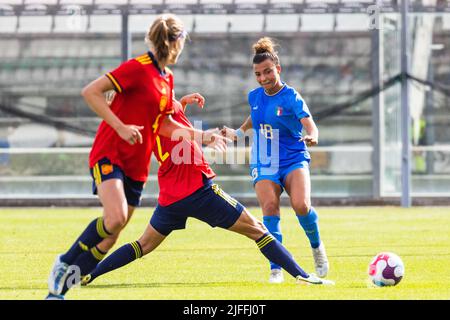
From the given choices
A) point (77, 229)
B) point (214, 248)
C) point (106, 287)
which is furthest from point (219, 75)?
point (106, 287)

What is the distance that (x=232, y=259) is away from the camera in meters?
12.0

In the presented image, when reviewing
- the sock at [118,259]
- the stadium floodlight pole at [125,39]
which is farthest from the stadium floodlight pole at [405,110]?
the sock at [118,259]

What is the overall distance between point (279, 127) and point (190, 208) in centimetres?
153

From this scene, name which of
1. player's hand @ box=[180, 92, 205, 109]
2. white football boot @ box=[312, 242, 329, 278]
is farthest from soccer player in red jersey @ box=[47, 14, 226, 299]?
white football boot @ box=[312, 242, 329, 278]

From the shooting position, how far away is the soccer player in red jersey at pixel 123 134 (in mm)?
7172

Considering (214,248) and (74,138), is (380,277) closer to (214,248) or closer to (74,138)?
(214,248)

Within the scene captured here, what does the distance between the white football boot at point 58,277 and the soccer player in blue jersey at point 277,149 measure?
2753mm

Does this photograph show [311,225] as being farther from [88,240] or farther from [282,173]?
[88,240]

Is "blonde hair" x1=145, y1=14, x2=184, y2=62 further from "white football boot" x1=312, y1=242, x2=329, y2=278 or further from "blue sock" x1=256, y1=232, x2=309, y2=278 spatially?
"white football boot" x1=312, y1=242, x2=329, y2=278

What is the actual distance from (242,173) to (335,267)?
12951 millimetres

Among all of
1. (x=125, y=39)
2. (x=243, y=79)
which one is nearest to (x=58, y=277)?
(x=243, y=79)

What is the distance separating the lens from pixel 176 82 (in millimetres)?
24344

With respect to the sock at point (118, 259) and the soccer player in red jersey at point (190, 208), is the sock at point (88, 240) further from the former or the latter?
the sock at point (118, 259)

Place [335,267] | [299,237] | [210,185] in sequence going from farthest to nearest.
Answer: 1. [299,237]
2. [335,267]
3. [210,185]
